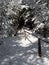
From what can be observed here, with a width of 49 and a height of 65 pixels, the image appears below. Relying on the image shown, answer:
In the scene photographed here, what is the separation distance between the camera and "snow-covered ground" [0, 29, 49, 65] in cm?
1044

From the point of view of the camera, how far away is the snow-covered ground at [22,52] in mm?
10438

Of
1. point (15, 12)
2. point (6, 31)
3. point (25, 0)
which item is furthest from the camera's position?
point (25, 0)

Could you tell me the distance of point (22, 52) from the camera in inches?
445

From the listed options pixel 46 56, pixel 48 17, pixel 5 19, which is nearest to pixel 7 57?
pixel 46 56

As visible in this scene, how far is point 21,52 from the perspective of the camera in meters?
11.3

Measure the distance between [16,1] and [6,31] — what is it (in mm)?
2808

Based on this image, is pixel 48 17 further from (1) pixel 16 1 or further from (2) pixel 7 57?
(2) pixel 7 57

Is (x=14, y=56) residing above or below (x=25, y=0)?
below

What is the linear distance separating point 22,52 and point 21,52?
0.06 m

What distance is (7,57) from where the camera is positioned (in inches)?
424

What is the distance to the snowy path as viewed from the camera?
10.4 m

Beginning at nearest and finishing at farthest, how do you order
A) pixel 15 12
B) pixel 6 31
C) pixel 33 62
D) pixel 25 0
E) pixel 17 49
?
1. pixel 33 62
2. pixel 17 49
3. pixel 6 31
4. pixel 15 12
5. pixel 25 0

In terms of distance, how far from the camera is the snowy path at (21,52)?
10438 mm

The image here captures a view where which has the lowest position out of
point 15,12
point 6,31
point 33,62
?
point 33,62
